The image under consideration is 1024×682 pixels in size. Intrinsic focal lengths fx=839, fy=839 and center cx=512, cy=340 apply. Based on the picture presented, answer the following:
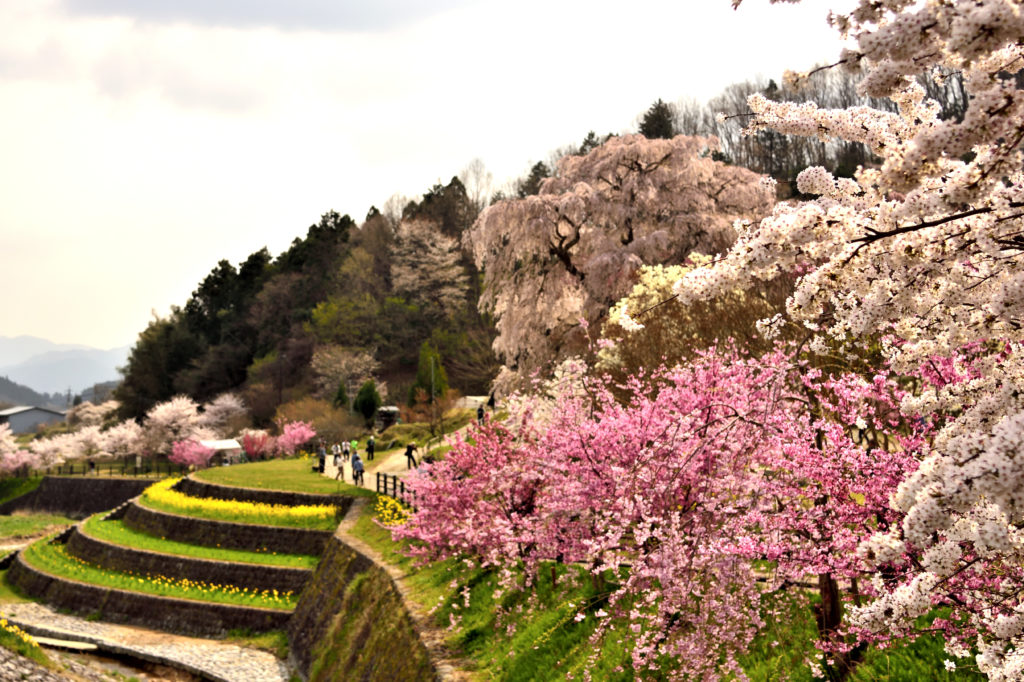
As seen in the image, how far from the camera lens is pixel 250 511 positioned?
32.3 meters

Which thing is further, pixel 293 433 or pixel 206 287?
pixel 206 287

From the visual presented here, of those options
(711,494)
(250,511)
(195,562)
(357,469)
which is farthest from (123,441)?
(711,494)

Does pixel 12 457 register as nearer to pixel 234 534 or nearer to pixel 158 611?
pixel 234 534

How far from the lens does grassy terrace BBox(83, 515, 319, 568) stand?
28.6 meters

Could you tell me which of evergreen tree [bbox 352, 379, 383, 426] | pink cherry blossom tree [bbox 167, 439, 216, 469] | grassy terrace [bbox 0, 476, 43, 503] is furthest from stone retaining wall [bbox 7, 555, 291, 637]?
grassy terrace [bbox 0, 476, 43, 503]

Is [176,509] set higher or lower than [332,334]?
lower

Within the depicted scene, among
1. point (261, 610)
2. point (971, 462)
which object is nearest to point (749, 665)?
point (971, 462)

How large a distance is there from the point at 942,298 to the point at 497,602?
11859 millimetres

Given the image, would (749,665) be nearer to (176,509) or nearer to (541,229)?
(541,229)

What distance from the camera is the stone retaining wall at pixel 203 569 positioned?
27.5 meters

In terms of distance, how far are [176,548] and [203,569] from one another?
3.34 meters

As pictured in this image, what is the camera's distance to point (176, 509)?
1401 inches

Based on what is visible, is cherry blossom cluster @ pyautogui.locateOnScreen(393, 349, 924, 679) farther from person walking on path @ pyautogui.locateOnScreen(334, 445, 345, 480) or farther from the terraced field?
person walking on path @ pyautogui.locateOnScreen(334, 445, 345, 480)

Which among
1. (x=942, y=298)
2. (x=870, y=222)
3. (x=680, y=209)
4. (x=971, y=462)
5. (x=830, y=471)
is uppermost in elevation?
(x=680, y=209)
